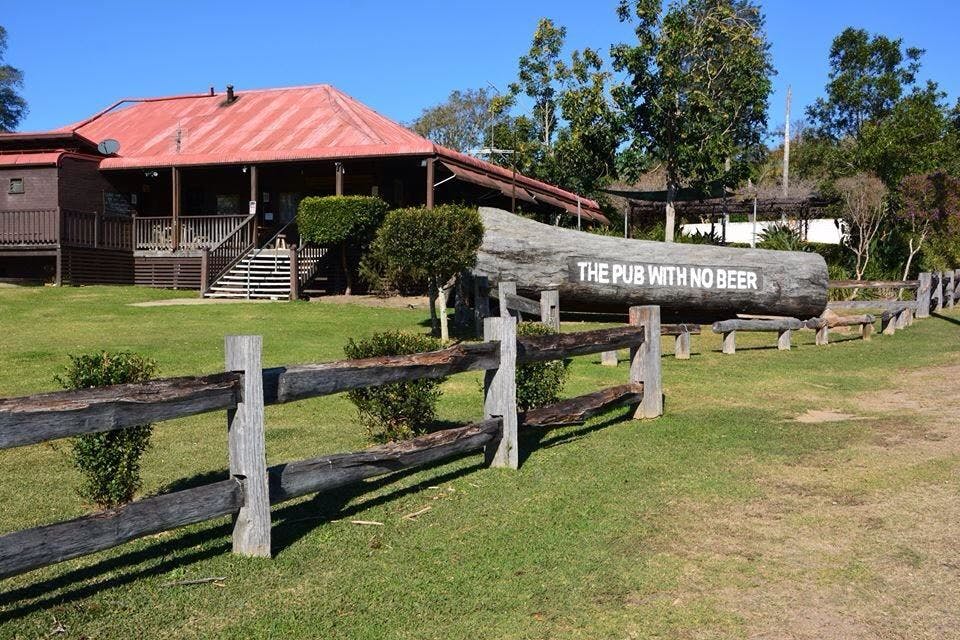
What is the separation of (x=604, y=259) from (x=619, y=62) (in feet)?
51.6

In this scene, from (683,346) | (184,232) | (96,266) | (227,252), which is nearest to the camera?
(683,346)

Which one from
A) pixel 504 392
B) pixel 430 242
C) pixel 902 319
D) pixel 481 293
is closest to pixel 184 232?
pixel 481 293

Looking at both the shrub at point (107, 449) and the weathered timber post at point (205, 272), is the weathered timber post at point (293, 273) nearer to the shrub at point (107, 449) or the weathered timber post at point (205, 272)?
the weathered timber post at point (205, 272)

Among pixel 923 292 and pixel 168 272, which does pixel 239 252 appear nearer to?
pixel 168 272

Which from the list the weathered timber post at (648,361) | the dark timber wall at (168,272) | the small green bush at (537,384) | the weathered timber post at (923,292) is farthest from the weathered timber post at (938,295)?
the dark timber wall at (168,272)

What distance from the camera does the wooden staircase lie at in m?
21.7

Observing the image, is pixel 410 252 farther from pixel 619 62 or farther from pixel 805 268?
pixel 619 62

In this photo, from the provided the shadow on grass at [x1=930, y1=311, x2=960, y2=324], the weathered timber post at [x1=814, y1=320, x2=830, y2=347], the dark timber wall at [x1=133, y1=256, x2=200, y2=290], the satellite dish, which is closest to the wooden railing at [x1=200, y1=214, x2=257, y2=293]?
the dark timber wall at [x1=133, y1=256, x2=200, y2=290]

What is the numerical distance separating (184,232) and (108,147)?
429 cm

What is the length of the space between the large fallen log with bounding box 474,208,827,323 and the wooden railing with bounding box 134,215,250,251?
11315 mm

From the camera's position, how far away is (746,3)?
5544cm

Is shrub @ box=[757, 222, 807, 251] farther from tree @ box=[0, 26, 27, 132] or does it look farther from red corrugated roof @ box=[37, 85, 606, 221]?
tree @ box=[0, 26, 27, 132]

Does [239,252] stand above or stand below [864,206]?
below

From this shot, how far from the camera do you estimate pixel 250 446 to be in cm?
455
